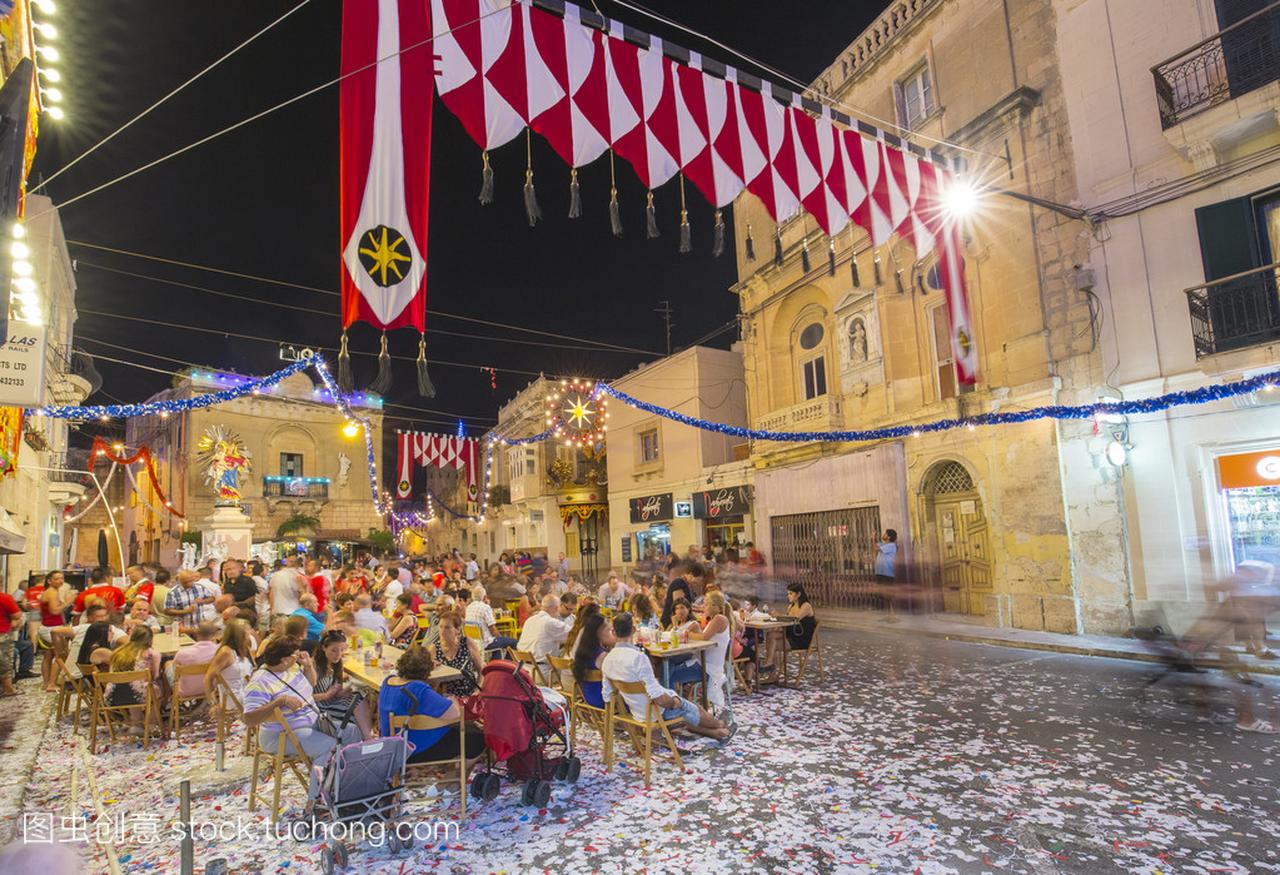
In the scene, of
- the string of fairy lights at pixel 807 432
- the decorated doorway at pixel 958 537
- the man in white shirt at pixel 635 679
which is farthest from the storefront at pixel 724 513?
the man in white shirt at pixel 635 679

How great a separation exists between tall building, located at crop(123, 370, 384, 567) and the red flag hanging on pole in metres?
31.4

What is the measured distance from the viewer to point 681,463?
76.8 feet

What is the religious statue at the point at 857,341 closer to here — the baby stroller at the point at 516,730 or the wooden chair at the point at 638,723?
the wooden chair at the point at 638,723

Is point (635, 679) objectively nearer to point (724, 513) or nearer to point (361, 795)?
point (361, 795)

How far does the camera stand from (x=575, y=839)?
447 centimetres

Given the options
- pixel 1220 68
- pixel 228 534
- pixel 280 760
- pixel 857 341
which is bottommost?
pixel 280 760

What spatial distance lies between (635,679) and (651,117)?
519cm

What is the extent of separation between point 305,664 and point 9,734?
500 centimetres

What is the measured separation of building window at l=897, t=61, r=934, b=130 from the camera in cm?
1538

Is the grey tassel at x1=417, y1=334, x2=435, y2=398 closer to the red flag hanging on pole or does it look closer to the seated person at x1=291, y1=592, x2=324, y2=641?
the red flag hanging on pole

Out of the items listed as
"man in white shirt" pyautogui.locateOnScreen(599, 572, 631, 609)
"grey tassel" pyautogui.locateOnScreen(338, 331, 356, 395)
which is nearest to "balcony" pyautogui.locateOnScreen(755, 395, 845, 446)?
"man in white shirt" pyautogui.locateOnScreen(599, 572, 631, 609)

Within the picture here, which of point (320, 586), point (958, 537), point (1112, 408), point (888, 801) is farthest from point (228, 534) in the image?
point (1112, 408)

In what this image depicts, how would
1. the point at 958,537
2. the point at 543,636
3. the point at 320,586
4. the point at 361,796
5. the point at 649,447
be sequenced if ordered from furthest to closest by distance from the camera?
1. the point at 649,447
2. the point at 958,537
3. the point at 320,586
4. the point at 543,636
5. the point at 361,796

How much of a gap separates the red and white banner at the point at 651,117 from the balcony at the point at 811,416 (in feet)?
28.7
